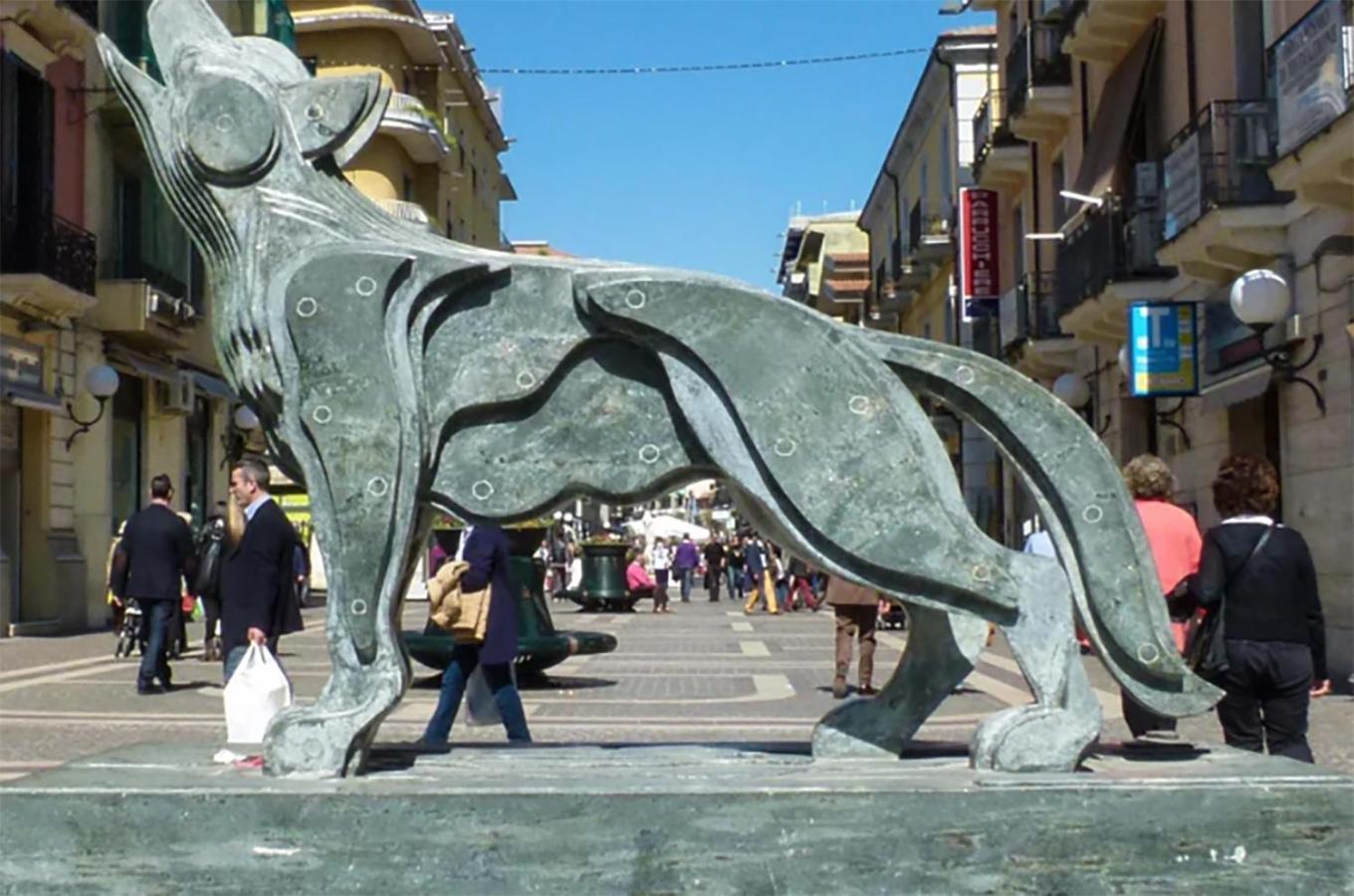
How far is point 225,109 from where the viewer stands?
4.86 m

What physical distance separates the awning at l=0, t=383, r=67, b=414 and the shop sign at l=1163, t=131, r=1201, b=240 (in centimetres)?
1350

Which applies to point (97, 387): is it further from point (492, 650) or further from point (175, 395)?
point (492, 650)

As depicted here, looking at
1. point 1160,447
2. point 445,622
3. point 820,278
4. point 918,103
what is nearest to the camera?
point 445,622

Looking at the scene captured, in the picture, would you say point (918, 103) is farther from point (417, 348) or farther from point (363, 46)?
point (417, 348)

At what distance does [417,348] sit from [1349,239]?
12.1 meters

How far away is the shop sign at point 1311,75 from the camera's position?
45.8 ft

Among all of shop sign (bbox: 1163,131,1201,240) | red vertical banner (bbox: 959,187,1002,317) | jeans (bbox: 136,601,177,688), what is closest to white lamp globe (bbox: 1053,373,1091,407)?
shop sign (bbox: 1163,131,1201,240)

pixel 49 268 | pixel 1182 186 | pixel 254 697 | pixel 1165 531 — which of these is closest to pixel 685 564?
pixel 49 268

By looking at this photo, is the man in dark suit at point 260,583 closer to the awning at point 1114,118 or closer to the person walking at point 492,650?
the person walking at point 492,650

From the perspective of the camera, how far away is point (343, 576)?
471 centimetres

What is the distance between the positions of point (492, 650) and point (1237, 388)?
1049 cm

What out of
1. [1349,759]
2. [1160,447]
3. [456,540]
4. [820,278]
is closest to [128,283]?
[456,540]

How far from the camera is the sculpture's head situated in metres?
4.87

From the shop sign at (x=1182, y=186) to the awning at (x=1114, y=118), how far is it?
305cm
